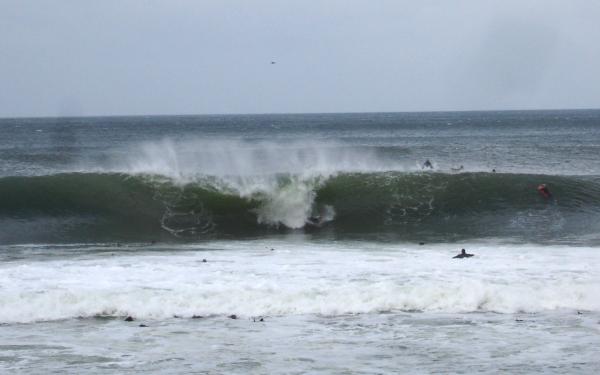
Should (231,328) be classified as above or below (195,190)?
below

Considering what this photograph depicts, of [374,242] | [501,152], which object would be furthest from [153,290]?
[501,152]

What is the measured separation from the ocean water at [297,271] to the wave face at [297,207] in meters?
0.08

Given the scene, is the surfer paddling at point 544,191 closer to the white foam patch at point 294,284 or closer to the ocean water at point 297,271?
the ocean water at point 297,271

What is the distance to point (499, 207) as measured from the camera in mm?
24516

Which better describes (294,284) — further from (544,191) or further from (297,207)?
(544,191)

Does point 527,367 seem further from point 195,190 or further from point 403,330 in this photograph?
point 195,190

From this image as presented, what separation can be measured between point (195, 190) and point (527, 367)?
16591 millimetres

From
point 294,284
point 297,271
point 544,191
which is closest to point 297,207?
point 544,191

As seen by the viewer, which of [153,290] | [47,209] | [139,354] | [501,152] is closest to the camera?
[139,354]

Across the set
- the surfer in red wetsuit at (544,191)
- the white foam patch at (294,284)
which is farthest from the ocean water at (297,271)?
the surfer in red wetsuit at (544,191)

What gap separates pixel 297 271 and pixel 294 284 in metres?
1.17

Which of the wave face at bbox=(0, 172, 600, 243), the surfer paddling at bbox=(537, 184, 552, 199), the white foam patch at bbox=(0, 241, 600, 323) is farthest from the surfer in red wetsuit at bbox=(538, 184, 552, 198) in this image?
the white foam patch at bbox=(0, 241, 600, 323)

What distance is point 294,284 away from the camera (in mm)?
13719

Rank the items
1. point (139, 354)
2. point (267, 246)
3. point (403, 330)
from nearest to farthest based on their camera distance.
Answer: point (139, 354)
point (403, 330)
point (267, 246)
